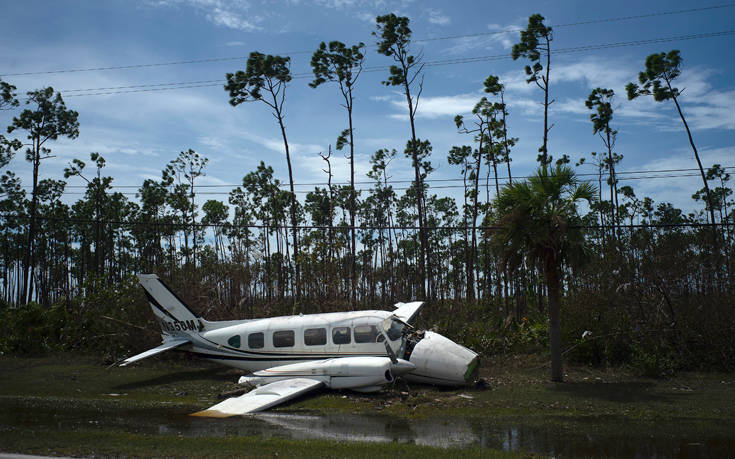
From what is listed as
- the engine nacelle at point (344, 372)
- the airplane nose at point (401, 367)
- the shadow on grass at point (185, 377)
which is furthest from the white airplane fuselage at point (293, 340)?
the airplane nose at point (401, 367)

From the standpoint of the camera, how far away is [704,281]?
55.9 ft

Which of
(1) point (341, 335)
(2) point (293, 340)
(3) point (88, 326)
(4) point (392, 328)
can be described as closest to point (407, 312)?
(4) point (392, 328)

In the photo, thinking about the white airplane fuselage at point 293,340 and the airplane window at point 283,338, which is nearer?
→ the white airplane fuselage at point 293,340

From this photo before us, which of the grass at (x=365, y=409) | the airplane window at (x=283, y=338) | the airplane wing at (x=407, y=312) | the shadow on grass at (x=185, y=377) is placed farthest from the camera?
the shadow on grass at (x=185, y=377)

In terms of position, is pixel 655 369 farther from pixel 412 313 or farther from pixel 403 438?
pixel 403 438

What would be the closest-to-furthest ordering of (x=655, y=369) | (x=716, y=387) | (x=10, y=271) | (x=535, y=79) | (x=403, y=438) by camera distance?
(x=403, y=438) → (x=716, y=387) → (x=655, y=369) → (x=535, y=79) → (x=10, y=271)

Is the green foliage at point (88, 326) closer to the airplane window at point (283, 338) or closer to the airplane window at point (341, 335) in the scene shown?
the airplane window at point (283, 338)

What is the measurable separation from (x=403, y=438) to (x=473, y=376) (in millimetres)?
5067

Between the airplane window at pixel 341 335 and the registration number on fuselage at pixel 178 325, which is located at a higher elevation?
the registration number on fuselage at pixel 178 325

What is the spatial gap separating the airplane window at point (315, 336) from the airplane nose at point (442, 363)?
107 inches

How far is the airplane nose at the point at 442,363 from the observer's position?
13258 mm

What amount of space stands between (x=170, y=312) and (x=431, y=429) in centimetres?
1085

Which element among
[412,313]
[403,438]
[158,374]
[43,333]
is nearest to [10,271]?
[43,333]

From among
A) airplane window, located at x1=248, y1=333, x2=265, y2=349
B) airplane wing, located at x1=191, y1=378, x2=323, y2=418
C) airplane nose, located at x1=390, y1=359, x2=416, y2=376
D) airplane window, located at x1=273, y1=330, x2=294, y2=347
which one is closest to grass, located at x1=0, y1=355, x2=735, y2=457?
airplane wing, located at x1=191, y1=378, x2=323, y2=418
